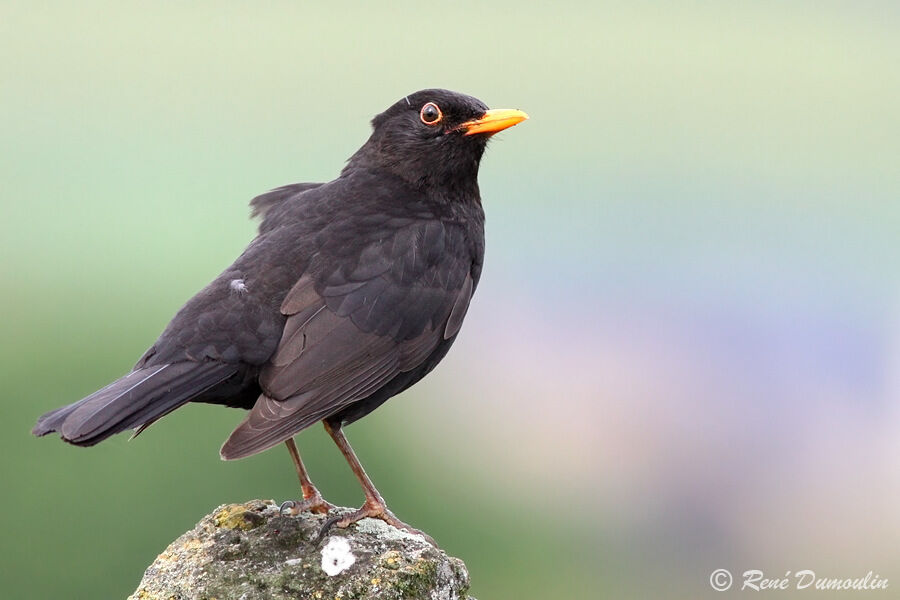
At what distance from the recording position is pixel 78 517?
13.0m

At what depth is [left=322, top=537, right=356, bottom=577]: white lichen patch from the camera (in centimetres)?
573

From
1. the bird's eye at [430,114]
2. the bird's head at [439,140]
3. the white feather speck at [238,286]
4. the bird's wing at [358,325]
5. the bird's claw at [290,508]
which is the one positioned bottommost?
the bird's claw at [290,508]

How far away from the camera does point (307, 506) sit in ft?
21.0

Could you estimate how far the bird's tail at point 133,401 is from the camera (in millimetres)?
5559

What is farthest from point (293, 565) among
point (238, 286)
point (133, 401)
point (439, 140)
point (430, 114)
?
point (430, 114)

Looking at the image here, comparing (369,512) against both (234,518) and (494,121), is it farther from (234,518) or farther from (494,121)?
(494,121)

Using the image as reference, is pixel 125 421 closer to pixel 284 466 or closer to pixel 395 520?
pixel 395 520

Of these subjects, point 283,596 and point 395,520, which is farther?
point 395,520

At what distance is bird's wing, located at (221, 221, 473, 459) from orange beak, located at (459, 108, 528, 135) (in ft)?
2.05

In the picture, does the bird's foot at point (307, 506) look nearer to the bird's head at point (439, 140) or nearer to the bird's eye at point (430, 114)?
the bird's head at point (439, 140)

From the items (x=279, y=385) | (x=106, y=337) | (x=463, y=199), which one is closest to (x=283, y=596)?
(x=279, y=385)

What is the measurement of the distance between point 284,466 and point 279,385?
262 inches

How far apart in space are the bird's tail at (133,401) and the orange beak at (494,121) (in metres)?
2.04

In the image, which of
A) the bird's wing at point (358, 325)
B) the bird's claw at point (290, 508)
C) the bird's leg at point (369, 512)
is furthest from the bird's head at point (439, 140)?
the bird's claw at point (290, 508)
